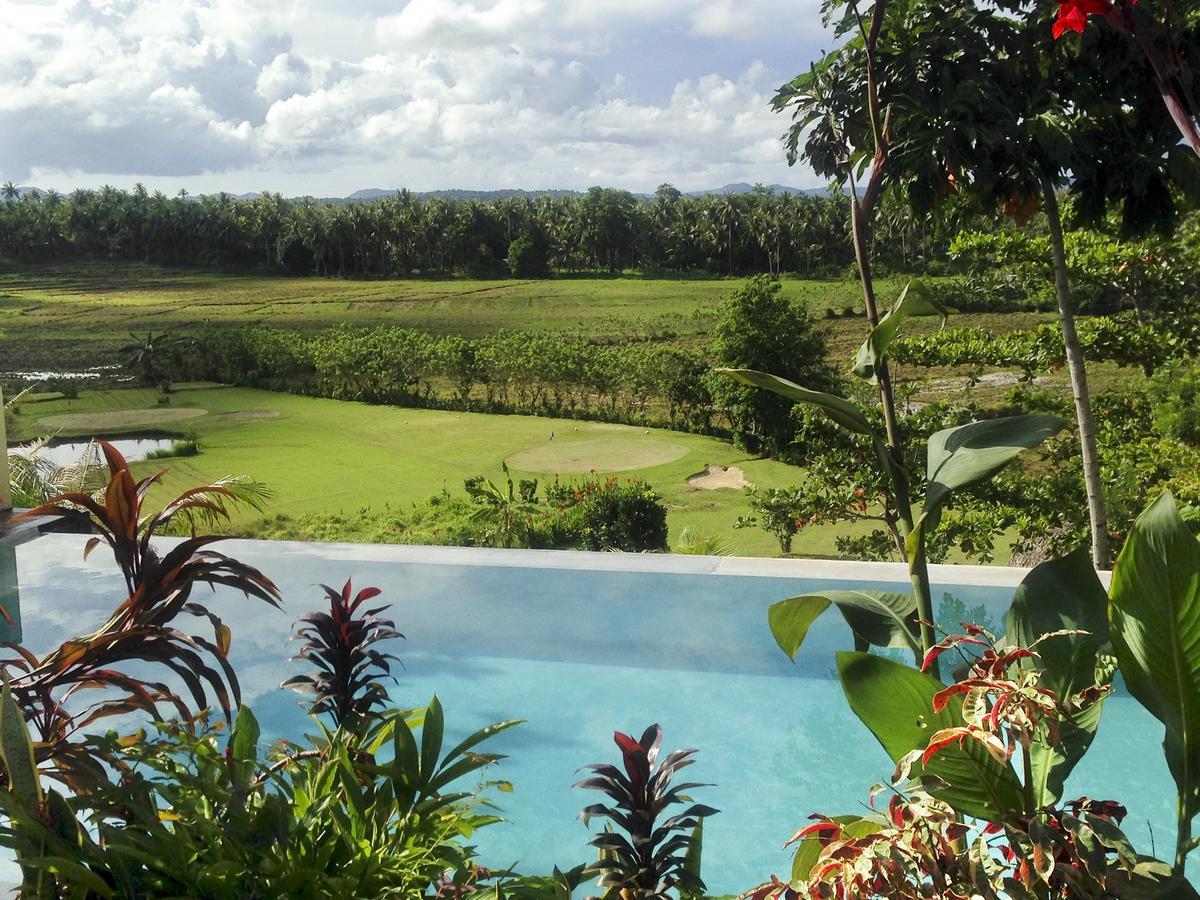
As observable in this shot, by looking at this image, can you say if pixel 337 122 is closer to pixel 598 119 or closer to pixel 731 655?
pixel 598 119

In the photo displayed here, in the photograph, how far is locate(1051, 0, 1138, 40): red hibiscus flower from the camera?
0.98 metres

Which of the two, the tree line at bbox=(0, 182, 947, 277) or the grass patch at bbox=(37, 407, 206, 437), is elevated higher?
the tree line at bbox=(0, 182, 947, 277)

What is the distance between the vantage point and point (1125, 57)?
210 inches

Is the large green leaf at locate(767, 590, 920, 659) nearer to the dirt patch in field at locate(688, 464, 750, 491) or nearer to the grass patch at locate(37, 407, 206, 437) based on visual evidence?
the dirt patch in field at locate(688, 464, 750, 491)

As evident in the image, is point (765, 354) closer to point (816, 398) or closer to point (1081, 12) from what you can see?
point (816, 398)

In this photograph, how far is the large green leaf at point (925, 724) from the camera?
118cm

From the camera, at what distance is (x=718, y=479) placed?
6.64 meters

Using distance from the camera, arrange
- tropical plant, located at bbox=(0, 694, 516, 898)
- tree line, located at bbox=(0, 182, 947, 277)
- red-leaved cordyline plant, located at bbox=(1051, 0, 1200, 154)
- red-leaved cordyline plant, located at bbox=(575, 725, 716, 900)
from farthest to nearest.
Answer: tree line, located at bbox=(0, 182, 947, 277), red-leaved cordyline plant, located at bbox=(575, 725, 716, 900), tropical plant, located at bbox=(0, 694, 516, 898), red-leaved cordyline plant, located at bbox=(1051, 0, 1200, 154)

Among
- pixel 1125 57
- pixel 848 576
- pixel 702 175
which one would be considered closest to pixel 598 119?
pixel 702 175

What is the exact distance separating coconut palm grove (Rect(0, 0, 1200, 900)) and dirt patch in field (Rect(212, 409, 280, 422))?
0.31 ft

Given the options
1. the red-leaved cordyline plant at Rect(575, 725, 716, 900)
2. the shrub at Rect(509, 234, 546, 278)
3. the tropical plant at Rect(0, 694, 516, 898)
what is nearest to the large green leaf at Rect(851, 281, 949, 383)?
the red-leaved cordyline plant at Rect(575, 725, 716, 900)

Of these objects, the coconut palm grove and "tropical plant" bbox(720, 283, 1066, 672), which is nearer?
"tropical plant" bbox(720, 283, 1066, 672)

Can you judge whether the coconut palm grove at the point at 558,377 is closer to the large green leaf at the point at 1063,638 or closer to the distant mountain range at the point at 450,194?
the distant mountain range at the point at 450,194

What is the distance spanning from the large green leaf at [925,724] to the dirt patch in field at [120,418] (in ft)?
23.1
